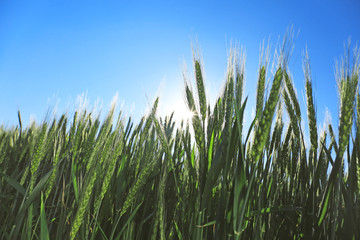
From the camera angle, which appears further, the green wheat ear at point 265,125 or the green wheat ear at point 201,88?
the green wheat ear at point 201,88

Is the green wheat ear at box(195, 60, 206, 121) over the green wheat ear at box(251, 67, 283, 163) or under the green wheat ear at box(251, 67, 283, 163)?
over

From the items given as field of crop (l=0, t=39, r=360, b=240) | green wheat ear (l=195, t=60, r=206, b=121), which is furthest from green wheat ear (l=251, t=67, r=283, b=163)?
green wheat ear (l=195, t=60, r=206, b=121)

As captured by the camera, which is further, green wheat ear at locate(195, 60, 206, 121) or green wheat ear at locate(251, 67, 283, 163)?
green wheat ear at locate(195, 60, 206, 121)

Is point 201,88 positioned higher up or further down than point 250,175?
higher up

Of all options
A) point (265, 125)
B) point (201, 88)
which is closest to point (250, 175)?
point (265, 125)

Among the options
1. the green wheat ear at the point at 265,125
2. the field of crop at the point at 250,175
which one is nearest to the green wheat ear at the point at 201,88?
the field of crop at the point at 250,175

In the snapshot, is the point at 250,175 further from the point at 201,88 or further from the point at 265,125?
the point at 201,88

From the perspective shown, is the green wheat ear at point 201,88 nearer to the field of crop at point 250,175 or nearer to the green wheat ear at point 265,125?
the field of crop at point 250,175

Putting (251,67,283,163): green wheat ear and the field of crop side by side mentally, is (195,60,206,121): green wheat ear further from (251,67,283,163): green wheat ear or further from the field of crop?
(251,67,283,163): green wheat ear

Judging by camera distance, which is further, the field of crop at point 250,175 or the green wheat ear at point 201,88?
the green wheat ear at point 201,88

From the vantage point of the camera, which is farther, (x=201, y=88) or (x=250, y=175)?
(x=201, y=88)

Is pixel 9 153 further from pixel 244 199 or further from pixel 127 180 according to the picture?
pixel 244 199

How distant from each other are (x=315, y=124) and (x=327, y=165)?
198mm

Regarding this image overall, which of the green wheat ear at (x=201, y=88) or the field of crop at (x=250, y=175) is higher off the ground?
the green wheat ear at (x=201, y=88)
